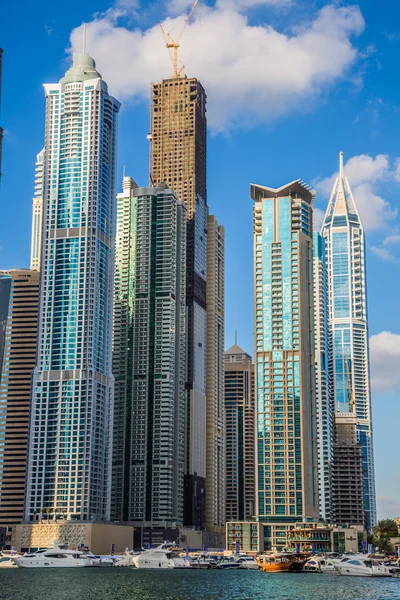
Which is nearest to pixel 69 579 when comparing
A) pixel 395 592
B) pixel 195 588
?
pixel 195 588

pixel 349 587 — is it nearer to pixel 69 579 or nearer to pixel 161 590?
pixel 161 590

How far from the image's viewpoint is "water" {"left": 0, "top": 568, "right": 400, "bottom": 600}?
463 ft

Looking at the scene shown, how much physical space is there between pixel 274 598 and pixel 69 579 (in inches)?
2277

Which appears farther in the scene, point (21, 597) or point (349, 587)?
point (349, 587)

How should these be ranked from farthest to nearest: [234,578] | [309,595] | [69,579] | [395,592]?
[234,578] → [69,579] → [395,592] → [309,595]

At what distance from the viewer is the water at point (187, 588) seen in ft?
463

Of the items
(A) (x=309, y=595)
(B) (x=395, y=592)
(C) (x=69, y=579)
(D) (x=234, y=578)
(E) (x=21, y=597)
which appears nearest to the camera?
(E) (x=21, y=597)

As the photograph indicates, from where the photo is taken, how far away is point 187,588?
527 ft

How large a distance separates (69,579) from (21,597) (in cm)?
4912

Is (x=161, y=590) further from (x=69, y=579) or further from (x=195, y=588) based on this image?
(x=69, y=579)

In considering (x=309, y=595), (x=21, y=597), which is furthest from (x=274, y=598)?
(x=21, y=597)

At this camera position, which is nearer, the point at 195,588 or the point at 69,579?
the point at 195,588

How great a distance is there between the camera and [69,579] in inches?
7249

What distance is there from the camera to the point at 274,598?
140m
